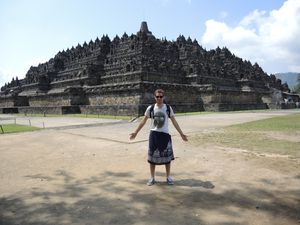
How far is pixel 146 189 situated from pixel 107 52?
136ft

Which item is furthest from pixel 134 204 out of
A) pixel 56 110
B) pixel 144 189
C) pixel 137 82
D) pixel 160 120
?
pixel 56 110

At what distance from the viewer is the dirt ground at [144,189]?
4453 mm

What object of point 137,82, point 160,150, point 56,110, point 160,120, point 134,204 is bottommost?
point 134,204

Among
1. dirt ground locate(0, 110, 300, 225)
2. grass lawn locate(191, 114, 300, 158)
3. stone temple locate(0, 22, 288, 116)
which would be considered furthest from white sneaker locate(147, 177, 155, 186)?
stone temple locate(0, 22, 288, 116)

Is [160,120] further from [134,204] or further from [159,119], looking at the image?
[134,204]

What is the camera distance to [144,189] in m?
5.67

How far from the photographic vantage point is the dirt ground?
14.6 feet

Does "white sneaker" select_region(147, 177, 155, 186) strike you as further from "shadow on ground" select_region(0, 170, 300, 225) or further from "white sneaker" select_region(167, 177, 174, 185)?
"white sneaker" select_region(167, 177, 174, 185)

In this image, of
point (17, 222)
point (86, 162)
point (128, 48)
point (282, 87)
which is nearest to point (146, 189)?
point (17, 222)

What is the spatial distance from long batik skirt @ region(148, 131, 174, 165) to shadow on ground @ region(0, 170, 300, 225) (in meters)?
0.50

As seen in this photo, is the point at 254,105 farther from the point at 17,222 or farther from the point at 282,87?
the point at 17,222

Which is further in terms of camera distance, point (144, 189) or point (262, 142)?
point (262, 142)

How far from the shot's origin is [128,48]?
132 feet

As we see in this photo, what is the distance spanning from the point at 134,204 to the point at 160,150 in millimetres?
1418
